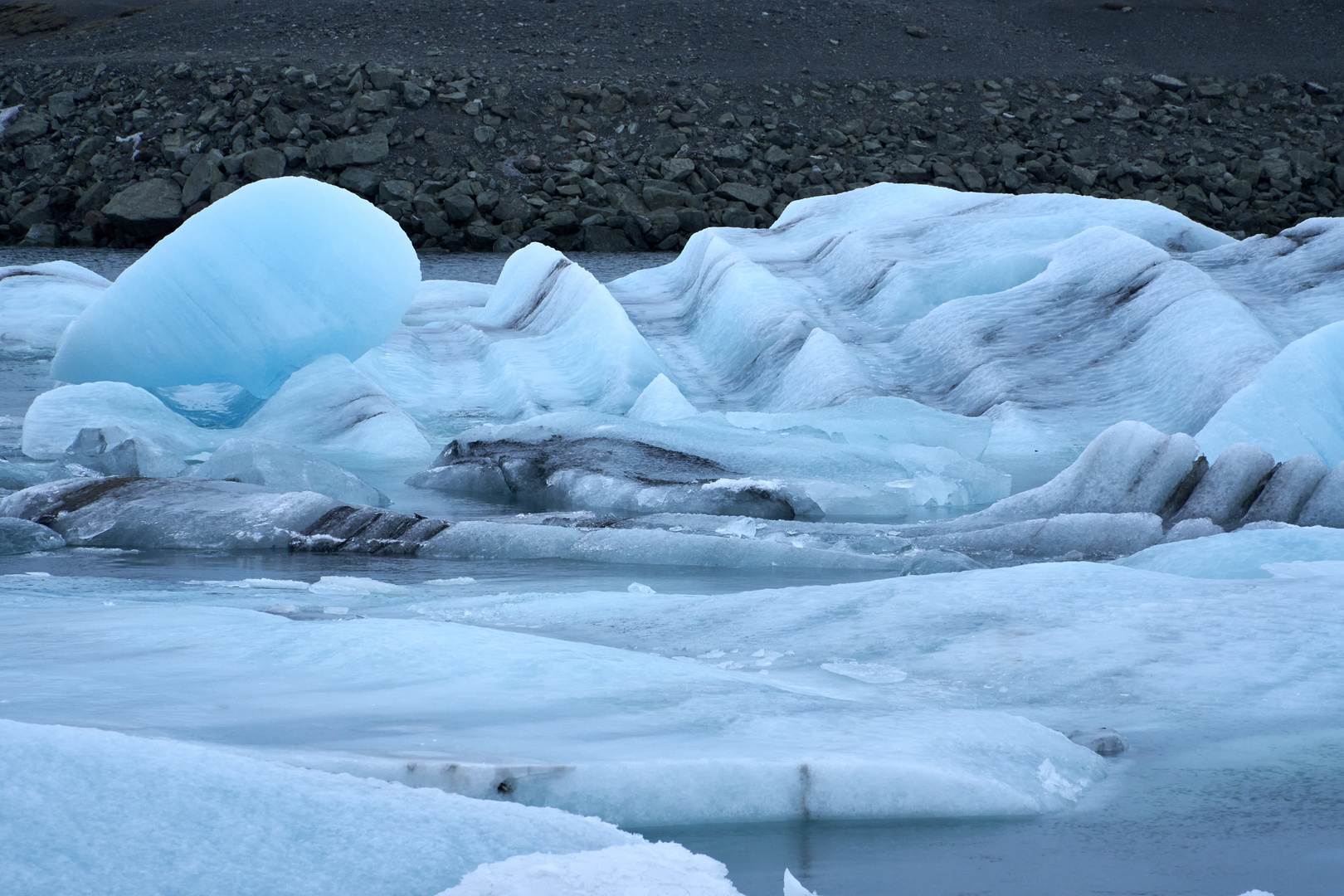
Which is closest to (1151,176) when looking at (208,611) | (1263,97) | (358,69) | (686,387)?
(1263,97)

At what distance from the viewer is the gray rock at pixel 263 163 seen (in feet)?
65.8

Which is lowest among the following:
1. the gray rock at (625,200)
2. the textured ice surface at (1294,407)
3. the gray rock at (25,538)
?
the gray rock at (625,200)

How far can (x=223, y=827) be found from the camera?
1323 mm

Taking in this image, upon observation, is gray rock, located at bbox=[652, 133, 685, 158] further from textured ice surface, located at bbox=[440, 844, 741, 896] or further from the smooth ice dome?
textured ice surface, located at bbox=[440, 844, 741, 896]

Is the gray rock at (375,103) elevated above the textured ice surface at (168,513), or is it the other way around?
the textured ice surface at (168,513)

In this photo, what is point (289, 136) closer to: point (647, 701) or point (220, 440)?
point (220, 440)

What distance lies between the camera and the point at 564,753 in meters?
1.64

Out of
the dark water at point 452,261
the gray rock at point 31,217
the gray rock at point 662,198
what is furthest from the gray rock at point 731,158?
the gray rock at point 31,217

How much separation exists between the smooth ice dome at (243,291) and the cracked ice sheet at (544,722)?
4038 mm

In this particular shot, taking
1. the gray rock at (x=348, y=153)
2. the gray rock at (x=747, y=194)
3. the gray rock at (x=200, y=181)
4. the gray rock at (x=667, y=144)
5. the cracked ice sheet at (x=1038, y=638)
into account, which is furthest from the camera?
the gray rock at (x=667, y=144)

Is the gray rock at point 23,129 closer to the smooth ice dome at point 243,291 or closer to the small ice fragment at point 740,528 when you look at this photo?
the smooth ice dome at point 243,291

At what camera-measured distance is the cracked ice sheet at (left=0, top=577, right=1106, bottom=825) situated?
5.15 ft

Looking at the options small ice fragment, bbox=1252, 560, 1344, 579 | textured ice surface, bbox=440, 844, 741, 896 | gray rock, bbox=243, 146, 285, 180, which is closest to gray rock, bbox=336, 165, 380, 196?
gray rock, bbox=243, 146, 285, 180

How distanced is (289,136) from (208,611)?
20503mm
